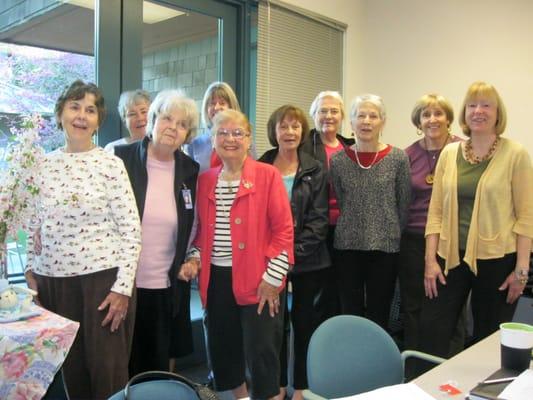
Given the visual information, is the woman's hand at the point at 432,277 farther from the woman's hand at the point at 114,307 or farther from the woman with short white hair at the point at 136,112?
the woman with short white hair at the point at 136,112

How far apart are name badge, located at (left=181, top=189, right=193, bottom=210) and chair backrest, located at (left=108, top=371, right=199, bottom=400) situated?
106 cm

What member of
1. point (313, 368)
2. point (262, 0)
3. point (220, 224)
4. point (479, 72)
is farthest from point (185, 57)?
point (313, 368)

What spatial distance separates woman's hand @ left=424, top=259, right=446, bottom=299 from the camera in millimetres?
2422

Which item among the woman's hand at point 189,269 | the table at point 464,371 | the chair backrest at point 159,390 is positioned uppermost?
the woman's hand at point 189,269

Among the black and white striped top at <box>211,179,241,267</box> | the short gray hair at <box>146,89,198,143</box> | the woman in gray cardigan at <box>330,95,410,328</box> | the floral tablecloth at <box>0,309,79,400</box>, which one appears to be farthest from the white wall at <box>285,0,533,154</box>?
the floral tablecloth at <box>0,309,79,400</box>

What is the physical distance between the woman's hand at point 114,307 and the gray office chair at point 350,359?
77 centimetres

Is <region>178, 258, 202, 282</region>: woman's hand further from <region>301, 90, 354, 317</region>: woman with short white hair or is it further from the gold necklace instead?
the gold necklace

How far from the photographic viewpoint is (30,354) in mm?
1564

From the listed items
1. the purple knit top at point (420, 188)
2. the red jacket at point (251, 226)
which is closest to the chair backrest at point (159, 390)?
the red jacket at point (251, 226)

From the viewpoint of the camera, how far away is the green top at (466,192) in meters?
2.31

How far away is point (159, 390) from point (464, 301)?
165 cm

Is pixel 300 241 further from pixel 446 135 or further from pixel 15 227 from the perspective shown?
pixel 15 227

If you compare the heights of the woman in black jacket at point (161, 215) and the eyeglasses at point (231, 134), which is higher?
the eyeglasses at point (231, 134)

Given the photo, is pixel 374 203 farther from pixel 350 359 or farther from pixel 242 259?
pixel 350 359
